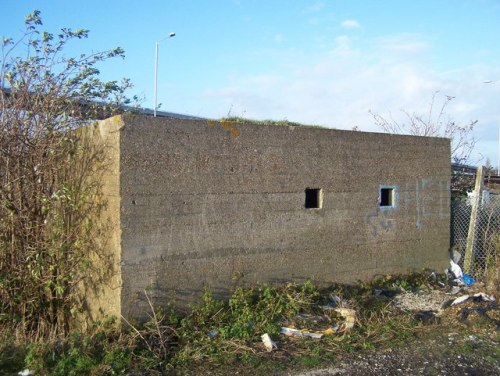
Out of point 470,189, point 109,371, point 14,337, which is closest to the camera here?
point 109,371

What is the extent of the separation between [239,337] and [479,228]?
5.15m

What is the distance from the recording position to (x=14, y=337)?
4.71m

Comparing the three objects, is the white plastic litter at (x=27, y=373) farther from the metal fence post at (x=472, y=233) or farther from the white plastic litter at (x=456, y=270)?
the metal fence post at (x=472, y=233)

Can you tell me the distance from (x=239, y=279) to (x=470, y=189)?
20.7ft

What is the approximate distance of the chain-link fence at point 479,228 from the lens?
7.75 metres

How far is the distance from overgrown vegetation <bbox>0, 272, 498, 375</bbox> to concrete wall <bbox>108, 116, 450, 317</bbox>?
0.83 ft

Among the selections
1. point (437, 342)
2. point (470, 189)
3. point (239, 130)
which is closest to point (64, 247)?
point (239, 130)

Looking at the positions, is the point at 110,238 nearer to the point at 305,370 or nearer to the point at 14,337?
the point at 14,337

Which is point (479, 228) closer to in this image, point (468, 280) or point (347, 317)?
point (468, 280)

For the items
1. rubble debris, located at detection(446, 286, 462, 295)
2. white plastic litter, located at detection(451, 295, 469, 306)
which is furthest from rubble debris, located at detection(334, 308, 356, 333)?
rubble debris, located at detection(446, 286, 462, 295)

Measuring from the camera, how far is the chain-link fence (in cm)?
775

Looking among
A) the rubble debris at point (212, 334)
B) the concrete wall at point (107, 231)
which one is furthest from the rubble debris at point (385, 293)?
the concrete wall at point (107, 231)

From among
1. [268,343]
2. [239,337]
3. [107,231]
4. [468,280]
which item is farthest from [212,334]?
[468,280]

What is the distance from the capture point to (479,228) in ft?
26.0
